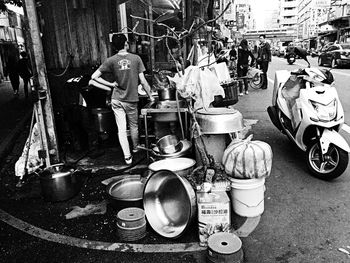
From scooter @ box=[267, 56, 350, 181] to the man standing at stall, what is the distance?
2.78m

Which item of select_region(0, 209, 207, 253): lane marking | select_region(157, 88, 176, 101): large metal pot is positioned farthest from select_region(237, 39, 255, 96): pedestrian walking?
select_region(0, 209, 207, 253): lane marking

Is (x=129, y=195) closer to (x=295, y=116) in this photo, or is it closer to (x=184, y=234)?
(x=184, y=234)

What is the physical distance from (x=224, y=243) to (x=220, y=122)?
77.5 inches

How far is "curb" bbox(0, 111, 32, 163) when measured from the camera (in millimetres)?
7044

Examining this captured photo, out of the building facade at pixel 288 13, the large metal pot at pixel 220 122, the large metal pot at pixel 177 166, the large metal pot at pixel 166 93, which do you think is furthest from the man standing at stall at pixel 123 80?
the building facade at pixel 288 13

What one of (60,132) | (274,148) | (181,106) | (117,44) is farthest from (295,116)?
(60,132)

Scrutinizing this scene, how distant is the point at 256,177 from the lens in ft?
12.5

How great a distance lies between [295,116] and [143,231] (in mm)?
3459

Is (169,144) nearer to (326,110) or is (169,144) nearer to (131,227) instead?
(131,227)

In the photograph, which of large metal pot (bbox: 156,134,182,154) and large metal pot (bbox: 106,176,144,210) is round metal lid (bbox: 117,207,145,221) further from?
large metal pot (bbox: 156,134,182,154)

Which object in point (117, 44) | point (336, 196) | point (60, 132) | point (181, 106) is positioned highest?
point (117, 44)

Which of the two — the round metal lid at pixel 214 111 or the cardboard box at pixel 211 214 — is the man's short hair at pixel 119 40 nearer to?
the round metal lid at pixel 214 111

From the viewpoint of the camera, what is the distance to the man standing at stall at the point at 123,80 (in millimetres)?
5402

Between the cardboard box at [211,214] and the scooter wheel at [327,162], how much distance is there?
218 cm
